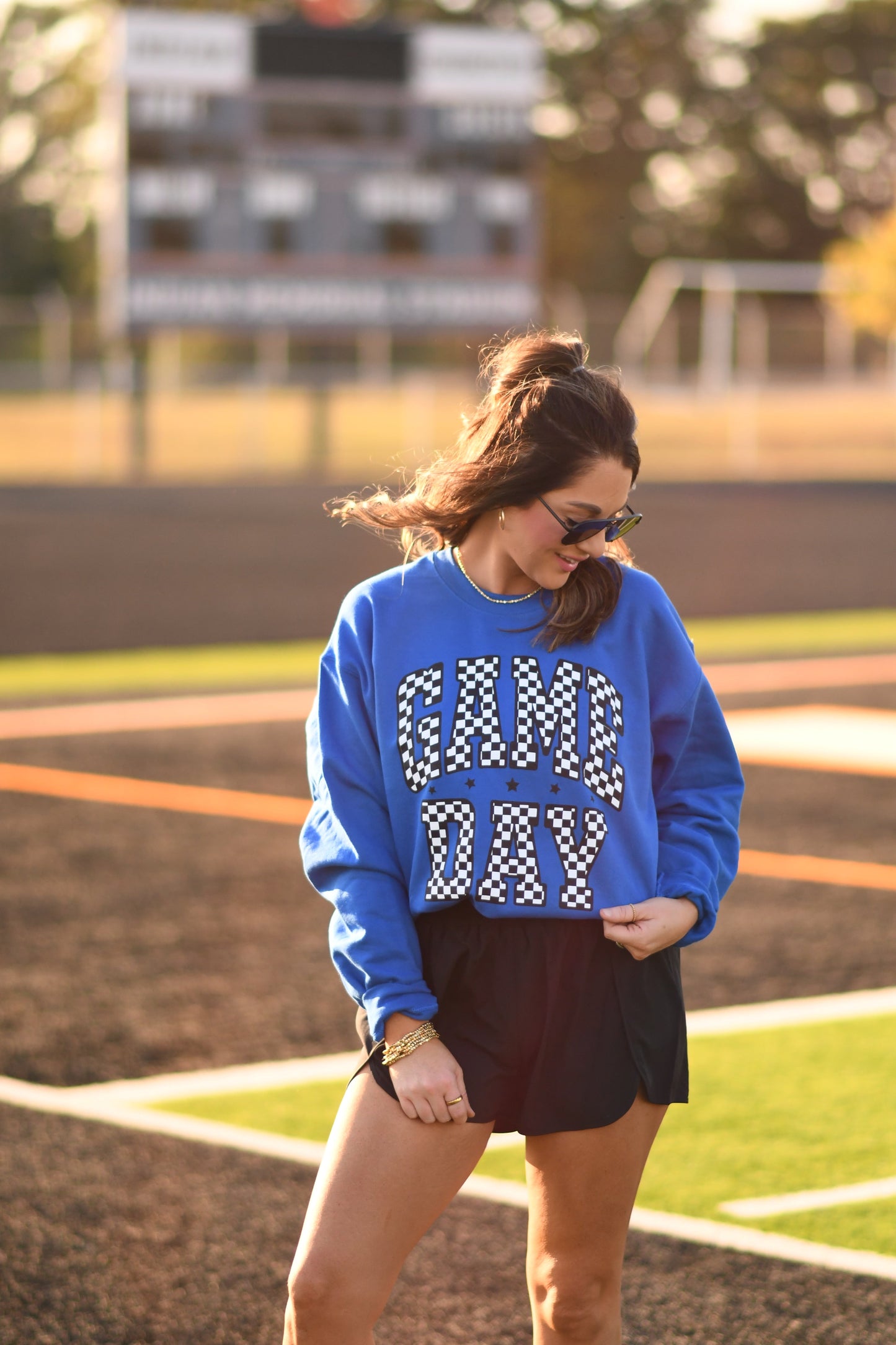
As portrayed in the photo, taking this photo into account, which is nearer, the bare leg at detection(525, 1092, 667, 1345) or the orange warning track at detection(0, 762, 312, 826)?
the bare leg at detection(525, 1092, 667, 1345)

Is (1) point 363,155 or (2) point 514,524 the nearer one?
(2) point 514,524

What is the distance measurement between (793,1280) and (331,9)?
2451cm

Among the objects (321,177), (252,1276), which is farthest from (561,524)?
(321,177)

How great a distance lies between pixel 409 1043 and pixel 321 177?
77.7 ft

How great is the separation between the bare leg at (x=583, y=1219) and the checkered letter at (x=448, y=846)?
1.18 feet

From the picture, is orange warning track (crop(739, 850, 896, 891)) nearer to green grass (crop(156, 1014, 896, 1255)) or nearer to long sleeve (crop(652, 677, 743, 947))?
green grass (crop(156, 1014, 896, 1255))

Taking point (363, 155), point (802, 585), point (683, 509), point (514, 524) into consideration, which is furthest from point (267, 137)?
point (514, 524)

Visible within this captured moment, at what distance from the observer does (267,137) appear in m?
24.7

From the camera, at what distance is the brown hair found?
8.20ft

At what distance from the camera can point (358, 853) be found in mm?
2508

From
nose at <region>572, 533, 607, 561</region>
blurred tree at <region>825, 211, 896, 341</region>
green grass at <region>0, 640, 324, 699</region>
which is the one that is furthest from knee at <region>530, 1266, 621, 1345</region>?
blurred tree at <region>825, 211, 896, 341</region>

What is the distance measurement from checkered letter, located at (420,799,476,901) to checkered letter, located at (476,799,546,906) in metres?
0.03

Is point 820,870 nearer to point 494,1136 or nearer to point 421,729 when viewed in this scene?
point 494,1136

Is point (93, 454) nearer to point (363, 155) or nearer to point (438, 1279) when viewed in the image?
point (363, 155)
